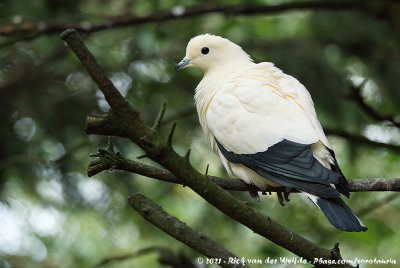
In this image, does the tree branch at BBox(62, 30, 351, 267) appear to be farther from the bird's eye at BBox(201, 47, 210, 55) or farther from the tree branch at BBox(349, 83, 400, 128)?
the bird's eye at BBox(201, 47, 210, 55)

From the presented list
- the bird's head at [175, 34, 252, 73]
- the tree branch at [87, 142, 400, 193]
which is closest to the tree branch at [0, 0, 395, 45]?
the bird's head at [175, 34, 252, 73]

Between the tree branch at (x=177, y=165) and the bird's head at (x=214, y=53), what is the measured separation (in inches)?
75.8

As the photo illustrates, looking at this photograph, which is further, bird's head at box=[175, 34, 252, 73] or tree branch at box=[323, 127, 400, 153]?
bird's head at box=[175, 34, 252, 73]

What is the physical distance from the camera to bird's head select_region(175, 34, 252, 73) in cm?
417

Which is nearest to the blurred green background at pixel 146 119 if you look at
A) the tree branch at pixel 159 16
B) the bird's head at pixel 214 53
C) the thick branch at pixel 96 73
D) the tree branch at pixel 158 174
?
the tree branch at pixel 159 16

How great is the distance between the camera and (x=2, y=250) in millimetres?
6273

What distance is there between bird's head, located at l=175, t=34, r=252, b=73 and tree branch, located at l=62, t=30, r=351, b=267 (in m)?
1.92

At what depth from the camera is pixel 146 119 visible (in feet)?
17.4

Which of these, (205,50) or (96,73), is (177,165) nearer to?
(96,73)

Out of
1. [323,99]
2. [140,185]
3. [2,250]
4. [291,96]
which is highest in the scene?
[291,96]

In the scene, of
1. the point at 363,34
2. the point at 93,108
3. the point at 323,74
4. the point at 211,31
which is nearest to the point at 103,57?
the point at 93,108

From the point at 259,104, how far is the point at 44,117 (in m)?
2.66

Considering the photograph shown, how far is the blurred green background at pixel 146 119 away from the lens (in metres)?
5.11

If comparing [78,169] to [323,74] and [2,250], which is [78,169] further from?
[323,74]
